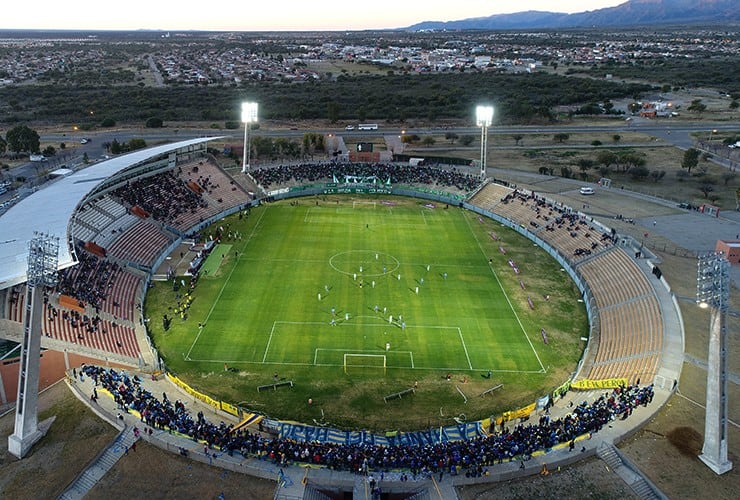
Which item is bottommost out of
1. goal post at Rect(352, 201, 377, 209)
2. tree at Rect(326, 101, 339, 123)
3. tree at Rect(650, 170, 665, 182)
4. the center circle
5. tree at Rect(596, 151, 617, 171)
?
the center circle

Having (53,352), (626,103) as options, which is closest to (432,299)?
(53,352)

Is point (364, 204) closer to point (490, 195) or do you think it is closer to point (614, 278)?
point (490, 195)

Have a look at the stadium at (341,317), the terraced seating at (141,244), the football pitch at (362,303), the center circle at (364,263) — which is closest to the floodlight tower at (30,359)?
the stadium at (341,317)

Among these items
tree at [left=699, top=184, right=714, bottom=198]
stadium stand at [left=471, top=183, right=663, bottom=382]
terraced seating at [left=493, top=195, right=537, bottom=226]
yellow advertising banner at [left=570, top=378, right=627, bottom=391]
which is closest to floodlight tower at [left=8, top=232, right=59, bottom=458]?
yellow advertising banner at [left=570, top=378, right=627, bottom=391]

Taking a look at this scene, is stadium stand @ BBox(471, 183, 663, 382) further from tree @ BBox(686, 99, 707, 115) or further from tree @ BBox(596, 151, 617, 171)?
tree @ BBox(686, 99, 707, 115)

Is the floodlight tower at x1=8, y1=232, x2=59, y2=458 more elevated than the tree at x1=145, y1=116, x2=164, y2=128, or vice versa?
the tree at x1=145, y1=116, x2=164, y2=128

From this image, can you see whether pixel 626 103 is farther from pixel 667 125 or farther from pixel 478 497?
pixel 478 497

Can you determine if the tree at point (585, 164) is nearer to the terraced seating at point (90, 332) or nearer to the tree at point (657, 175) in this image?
the tree at point (657, 175)
